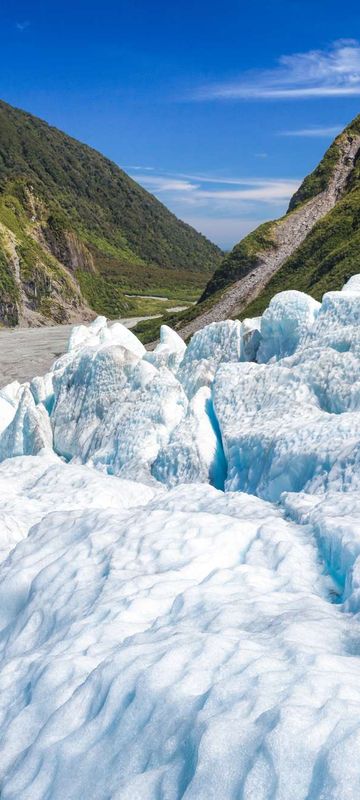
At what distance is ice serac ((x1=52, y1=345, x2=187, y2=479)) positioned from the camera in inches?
891

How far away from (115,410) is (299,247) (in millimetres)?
54242

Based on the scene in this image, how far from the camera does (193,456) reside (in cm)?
2091

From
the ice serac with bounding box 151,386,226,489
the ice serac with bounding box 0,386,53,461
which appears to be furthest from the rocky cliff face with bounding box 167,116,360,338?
the ice serac with bounding box 151,386,226,489

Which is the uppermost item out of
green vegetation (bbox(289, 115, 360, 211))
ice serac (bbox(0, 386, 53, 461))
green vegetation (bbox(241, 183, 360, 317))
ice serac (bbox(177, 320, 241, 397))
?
green vegetation (bbox(289, 115, 360, 211))

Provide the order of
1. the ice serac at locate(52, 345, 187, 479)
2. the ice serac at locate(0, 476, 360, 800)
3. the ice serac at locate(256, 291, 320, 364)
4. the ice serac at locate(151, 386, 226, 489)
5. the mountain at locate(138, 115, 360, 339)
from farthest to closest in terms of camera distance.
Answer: the mountain at locate(138, 115, 360, 339) < the ice serac at locate(256, 291, 320, 364) < the ice serac at locate(52, 345, 187, 479) < the ice serac at locate(151, 386, 226, 489) < the ice serac at locate(0, 476, 360, 800)

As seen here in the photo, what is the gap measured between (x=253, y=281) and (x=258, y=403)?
5927 centimetres

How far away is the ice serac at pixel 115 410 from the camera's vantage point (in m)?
22.6

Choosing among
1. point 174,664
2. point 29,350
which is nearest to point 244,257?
point 29,350

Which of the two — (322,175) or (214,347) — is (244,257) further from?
(214,347)

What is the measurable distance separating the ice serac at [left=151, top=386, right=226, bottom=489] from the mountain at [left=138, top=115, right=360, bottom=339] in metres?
35.0

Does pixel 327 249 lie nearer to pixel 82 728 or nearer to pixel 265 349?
pixel 265 349

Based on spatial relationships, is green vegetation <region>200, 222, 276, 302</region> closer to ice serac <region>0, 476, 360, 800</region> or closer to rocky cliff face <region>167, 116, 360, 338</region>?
rocky cliff face <region>167, 116, 360, 338</region>

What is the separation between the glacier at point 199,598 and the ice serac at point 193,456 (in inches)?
2.2

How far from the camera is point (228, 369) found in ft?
77.0
